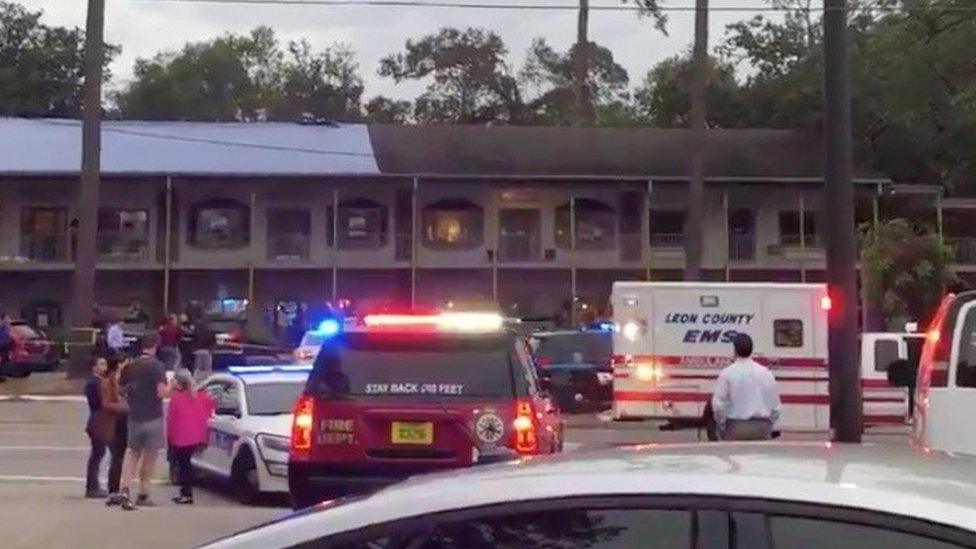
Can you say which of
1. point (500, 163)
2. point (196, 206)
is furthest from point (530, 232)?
point (196, 206)

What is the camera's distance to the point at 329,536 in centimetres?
382

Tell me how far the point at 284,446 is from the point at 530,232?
1547 inches

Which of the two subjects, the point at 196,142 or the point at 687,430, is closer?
the point at 687,430

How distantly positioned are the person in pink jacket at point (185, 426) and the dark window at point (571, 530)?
12.8 meters

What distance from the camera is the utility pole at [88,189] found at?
36.1m

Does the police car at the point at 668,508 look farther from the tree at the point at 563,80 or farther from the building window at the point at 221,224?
the tree at the point at 563,80

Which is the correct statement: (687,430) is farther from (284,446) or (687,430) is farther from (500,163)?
(500,163)

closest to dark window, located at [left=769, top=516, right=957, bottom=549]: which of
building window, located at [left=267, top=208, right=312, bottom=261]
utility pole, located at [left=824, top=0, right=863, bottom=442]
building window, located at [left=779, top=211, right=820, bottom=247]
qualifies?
utility pole, located at [left=824, top=0, right=863, bottom=442]

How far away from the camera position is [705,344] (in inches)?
1009

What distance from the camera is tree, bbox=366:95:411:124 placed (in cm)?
9388

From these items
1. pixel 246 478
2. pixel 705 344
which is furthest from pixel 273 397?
pixel 705 344

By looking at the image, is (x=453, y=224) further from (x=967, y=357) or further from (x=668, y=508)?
(x=668, y=508)

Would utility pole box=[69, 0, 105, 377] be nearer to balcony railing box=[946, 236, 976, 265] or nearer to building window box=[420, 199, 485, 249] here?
building window box=[420, 199, 485, 249]

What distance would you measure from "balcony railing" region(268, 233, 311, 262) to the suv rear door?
42.6 meters
